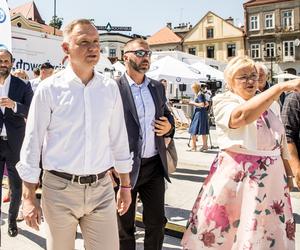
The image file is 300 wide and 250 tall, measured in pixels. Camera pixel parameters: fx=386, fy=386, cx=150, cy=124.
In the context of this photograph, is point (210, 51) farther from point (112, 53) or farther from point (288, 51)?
point (112, 53)

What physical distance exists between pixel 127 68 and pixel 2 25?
3132mm

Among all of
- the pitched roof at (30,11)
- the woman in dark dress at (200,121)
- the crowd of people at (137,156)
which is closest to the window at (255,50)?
the pitched roof at (30,11)

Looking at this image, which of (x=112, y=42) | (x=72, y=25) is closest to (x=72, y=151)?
(x=72, y=25)

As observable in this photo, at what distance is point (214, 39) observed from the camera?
5997 cm

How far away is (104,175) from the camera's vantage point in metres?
2.46

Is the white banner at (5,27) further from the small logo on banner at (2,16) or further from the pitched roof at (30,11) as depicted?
the pitched roof at (30,11)

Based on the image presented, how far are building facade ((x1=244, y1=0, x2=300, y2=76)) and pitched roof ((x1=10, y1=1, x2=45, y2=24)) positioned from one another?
35.0 meters

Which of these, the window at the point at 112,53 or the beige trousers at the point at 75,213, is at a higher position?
the window at the point at 112,53

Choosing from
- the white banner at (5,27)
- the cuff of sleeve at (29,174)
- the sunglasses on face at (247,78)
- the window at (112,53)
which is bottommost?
the cuff of sleeve at (29,174)

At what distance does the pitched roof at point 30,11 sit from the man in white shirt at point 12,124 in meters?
65.6

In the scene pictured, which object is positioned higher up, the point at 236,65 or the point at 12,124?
the point at 236,65

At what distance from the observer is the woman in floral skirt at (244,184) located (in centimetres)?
268

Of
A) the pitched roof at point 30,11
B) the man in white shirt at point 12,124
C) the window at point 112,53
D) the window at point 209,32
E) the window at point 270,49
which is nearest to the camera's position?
the man in white shirt at point 12,124

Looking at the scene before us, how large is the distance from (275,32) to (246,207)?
56371 mm
